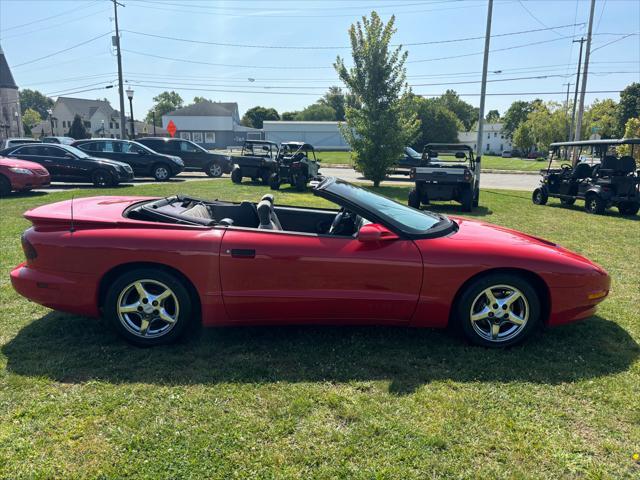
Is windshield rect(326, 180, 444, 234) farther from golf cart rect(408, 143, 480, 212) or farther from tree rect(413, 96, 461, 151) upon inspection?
tree rect(413, 96, 461, 151)

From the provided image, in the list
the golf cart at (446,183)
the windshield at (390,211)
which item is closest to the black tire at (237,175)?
the golf cart at (446,183)

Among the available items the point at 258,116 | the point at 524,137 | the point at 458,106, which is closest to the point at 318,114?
the point at 258,116

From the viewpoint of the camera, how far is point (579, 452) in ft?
7.85

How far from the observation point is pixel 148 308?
3391mm

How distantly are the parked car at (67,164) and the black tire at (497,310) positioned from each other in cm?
1340

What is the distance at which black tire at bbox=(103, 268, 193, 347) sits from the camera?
3324 mm

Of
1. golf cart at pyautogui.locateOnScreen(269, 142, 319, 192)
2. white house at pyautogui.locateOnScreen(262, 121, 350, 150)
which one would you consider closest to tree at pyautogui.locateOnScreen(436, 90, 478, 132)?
white house at pyautogui.locateOnScreen(262, 121, 350, 150)

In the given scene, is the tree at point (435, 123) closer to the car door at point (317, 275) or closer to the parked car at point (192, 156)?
the parked car at point (192, 156)

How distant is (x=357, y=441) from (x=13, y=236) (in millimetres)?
6754

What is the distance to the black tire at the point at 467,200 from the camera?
1132 cm

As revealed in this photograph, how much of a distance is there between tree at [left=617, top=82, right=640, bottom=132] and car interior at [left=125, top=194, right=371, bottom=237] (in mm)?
74667

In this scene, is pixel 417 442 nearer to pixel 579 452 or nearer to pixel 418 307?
pixel 579 452

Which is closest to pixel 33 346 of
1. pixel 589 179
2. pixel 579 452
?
pixel 579 452

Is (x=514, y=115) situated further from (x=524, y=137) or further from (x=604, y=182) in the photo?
(x=604, y=182)
